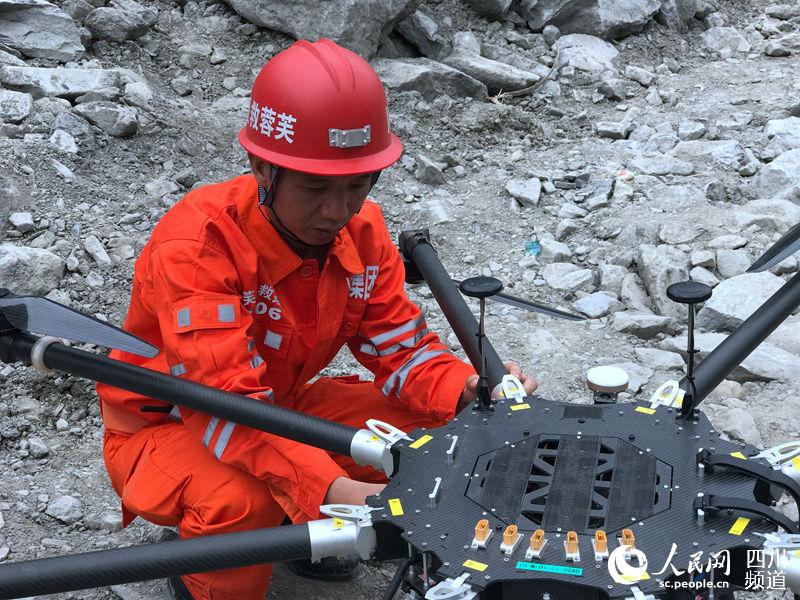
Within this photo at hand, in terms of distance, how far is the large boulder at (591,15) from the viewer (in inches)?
219

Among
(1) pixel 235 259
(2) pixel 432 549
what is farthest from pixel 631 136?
(2) pixel 432 549

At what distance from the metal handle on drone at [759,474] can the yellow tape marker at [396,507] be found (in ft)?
1.81

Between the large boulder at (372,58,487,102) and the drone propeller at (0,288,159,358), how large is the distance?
3.06 m

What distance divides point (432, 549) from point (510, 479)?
242 millimetres

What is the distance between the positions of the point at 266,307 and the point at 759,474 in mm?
1100

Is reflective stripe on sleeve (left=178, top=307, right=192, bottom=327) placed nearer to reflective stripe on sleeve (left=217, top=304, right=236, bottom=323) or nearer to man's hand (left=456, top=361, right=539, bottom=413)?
reflective stripe on sleeve (left=217, top=304, right=236, bottom=323)

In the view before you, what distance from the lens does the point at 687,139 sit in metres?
4.63

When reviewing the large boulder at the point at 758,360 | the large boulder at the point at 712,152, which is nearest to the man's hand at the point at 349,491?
the large boulder at the point at 758,360

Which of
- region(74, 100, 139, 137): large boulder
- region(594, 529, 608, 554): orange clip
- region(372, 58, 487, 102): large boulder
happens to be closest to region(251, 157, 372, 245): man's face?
region(594, 529, 608, 554): orange clip

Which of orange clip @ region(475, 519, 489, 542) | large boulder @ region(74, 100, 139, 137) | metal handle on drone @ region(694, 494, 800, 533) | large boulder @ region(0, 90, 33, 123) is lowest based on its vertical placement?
large boulder @ region(74, 100, 139, 137)

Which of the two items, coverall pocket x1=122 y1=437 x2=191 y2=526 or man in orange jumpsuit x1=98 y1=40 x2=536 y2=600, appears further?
coverall pocket x1=122 y1=437 x2=191 y2=526

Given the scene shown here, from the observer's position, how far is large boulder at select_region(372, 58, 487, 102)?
4.82 meters

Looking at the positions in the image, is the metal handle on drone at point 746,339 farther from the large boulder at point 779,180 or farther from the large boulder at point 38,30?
the large boulder at point 38,30

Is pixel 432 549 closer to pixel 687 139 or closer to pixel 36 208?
pixel 36 208
